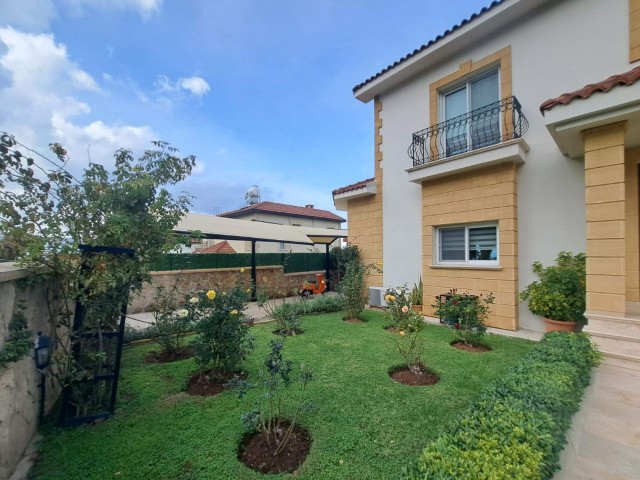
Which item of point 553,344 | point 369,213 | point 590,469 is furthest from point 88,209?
point 369,213

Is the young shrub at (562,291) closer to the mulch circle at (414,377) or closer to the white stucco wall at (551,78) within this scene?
the white stucco wall at (551,78)

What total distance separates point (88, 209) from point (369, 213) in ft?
27.8

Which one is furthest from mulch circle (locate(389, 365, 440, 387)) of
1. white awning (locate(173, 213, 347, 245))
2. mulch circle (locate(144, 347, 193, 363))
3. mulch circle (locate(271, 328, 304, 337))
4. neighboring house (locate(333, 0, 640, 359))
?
white awning (locate(173, 213, 347, 245))

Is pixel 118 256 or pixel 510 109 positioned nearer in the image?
pixel 118 256

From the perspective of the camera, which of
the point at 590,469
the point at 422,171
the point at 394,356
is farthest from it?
the point at 422,171

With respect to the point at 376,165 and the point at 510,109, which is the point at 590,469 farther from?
the point at 376,165

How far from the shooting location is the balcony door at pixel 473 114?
292 inches

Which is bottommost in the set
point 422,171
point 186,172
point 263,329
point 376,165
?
point 263,329

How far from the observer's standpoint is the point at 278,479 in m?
2.31

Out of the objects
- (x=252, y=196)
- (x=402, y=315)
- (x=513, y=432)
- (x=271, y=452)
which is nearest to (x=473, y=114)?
(x=402, y=315)

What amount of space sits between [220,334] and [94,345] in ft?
4.81

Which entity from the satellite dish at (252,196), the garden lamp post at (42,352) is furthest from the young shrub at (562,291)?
the satellite dish at (252,196)

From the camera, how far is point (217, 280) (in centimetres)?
1164

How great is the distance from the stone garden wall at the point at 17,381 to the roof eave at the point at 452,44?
1010 cm
